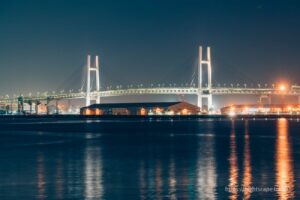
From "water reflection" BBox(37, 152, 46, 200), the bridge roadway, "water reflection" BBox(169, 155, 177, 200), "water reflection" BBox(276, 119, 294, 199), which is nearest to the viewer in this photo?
"water reflection" BBox(169, 155, 177, 200)

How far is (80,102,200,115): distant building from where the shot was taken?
88625 millimetres

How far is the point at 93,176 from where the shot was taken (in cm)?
1329

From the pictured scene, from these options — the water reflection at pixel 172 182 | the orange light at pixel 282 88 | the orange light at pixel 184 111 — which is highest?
the orange light at pixel 282 88

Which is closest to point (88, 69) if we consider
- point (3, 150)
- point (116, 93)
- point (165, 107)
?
point (116, 93)

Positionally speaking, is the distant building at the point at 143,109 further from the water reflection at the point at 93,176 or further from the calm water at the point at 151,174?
the water reflection at the point at 93,176

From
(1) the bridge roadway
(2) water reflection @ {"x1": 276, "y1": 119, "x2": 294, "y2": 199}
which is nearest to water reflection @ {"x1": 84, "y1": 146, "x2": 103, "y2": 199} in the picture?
(2) water reflection @ {"x1": 276, "y1": 119, "x2": 294, "y2": 199}

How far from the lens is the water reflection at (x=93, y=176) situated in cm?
1083

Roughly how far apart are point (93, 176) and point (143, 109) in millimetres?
78212

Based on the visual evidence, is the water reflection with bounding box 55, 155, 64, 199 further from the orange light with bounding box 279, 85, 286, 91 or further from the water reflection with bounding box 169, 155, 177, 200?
the orange light with bounding box 279, 85, 286, 91

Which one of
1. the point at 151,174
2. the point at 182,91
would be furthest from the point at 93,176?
the point at 182,91

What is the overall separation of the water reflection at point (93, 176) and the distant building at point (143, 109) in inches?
2706

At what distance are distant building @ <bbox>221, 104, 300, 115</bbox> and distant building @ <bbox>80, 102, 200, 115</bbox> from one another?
16.7 m

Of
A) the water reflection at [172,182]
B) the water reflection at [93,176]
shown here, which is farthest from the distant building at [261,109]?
the water reflection at [172,182]

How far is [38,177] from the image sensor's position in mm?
13117
